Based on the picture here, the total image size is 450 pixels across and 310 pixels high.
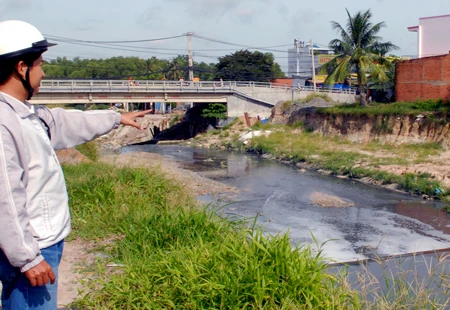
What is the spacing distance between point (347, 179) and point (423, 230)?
8035 millimetres

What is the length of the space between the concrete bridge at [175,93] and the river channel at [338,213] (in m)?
12.9

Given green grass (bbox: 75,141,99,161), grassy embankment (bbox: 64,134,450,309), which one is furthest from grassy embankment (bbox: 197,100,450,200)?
grassy embankment (bbox: 64,134,450,309)

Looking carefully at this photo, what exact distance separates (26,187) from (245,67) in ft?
181

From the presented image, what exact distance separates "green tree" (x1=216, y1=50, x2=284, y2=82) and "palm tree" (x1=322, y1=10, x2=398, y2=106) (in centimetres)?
2850

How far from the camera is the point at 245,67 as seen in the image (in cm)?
5662

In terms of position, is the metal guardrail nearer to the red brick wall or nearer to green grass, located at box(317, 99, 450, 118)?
green grass, located at box(317, 99, 450, 118)

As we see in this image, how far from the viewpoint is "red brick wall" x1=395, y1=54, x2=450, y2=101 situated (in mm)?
24125

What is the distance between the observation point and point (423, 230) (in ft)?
41.3

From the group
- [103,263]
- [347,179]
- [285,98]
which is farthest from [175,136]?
[103,263]

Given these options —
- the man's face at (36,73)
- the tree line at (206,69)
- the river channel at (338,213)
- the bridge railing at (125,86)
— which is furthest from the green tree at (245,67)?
the man's face at (36,73)

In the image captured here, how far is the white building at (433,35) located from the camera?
33.1 m

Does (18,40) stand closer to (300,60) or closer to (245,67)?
(245,67)

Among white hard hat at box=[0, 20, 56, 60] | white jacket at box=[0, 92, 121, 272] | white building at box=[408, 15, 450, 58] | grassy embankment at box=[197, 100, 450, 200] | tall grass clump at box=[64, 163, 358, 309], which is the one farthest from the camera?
white building at box=[408, 15, 450, 58]

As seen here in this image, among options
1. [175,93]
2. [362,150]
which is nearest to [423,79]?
[362,150]
